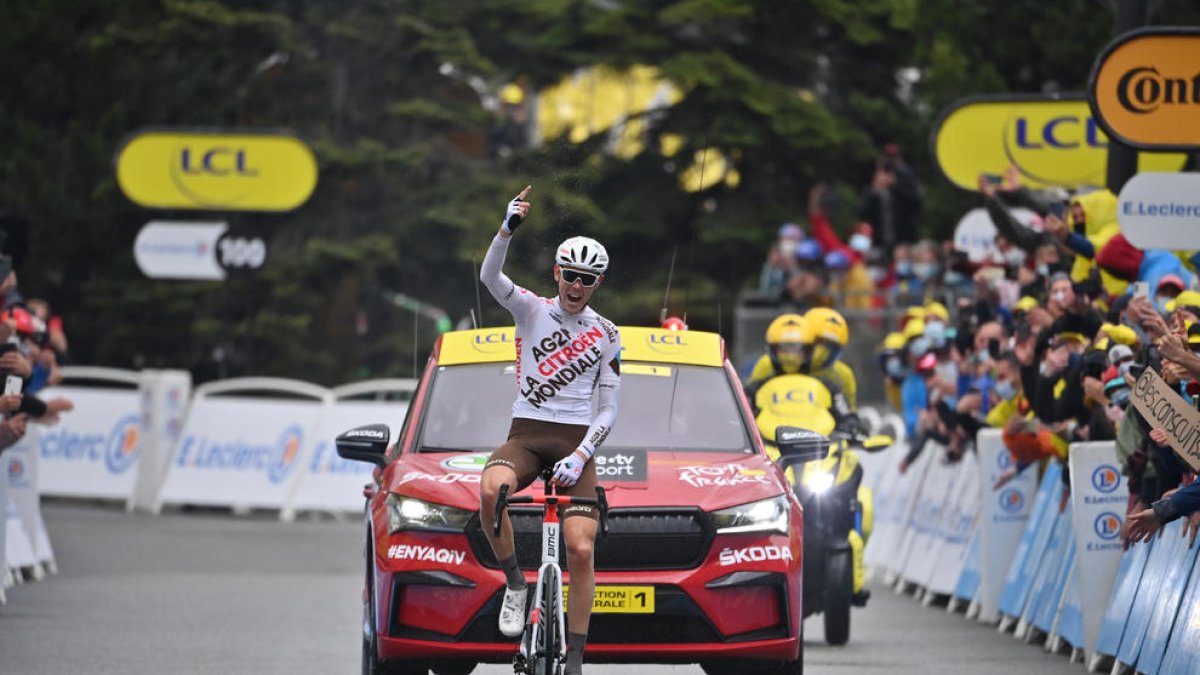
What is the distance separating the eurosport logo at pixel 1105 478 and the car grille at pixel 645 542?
4.05 metres

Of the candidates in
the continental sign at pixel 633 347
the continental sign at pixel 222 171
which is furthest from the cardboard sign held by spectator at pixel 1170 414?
the continental sign at pixel 222 171

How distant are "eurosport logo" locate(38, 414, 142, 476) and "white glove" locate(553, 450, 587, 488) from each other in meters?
20.3

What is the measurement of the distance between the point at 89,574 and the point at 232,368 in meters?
22.4

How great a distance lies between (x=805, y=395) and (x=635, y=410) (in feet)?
11.6

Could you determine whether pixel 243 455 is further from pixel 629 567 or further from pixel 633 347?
pixel 629 567

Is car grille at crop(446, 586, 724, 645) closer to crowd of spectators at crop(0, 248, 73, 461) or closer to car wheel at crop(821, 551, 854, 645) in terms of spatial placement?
car wheel at crop(821, 551, 854, 645)

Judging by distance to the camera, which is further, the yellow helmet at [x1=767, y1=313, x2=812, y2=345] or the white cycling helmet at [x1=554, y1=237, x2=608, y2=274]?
the yellow helmet at [x1=767, y1=313, x2=812, y2=345]

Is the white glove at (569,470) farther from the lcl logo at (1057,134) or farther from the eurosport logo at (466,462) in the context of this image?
the lcl logo at (1057,134)

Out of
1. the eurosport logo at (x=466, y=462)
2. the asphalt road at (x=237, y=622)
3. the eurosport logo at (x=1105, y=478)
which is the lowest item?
the asphalt road at (x=237, y=622)

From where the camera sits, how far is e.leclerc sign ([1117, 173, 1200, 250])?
14602 millimetres

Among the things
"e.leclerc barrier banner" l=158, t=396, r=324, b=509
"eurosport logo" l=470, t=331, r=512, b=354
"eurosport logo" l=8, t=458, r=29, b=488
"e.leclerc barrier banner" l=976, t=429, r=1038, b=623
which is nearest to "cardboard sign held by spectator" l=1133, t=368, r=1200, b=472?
"eurosport logo" l=470, t=331, r=512, b=354

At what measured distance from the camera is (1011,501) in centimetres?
1827

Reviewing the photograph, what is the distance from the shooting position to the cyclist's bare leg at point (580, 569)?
36.7 ft

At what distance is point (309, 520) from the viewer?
30.0 meters
